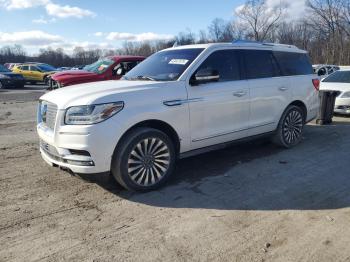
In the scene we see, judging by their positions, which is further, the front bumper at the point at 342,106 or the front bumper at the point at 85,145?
the front bumper at the point at 342,106

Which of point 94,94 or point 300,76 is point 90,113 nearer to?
point 94,94

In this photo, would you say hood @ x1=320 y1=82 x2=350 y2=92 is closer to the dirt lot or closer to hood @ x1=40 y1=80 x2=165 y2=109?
the dirt lot

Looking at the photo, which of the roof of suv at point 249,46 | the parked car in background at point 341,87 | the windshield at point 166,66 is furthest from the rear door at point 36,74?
the roof of suv at point 249,46

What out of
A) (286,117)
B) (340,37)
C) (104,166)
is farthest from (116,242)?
(340,37)

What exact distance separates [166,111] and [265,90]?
7.28ft

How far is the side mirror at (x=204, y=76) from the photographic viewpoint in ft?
16.4

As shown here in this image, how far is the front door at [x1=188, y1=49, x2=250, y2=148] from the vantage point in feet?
16.5

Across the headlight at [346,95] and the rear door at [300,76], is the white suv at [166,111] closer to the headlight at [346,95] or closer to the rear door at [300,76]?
the rear door at [300,76]

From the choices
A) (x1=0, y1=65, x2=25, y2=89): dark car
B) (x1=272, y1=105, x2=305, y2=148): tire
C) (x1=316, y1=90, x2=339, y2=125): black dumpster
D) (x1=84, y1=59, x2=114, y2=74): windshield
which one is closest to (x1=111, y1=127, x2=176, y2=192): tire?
(x1=272, y1=105, x2=305, y2=148): tire

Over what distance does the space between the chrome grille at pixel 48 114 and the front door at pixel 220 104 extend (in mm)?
→ 1807

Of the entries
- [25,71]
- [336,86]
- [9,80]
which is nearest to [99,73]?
[336,86]

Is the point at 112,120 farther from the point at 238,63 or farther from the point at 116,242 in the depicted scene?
the point at 238,63

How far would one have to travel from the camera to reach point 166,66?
17.7 ft

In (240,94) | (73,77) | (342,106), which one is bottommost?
(342,106)
